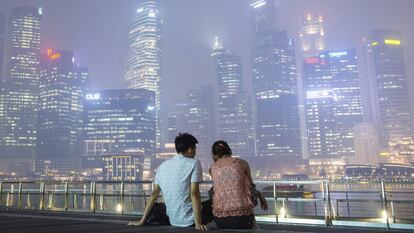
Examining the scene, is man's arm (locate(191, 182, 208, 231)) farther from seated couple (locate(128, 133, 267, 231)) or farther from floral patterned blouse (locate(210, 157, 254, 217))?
floral patterned blouse (locate(210, 157, 254, 217))

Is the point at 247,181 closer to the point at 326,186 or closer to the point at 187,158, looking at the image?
the point at 187,158

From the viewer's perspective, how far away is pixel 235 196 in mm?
6441

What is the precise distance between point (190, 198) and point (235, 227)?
34.6 inches

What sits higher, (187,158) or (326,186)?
(187,158)

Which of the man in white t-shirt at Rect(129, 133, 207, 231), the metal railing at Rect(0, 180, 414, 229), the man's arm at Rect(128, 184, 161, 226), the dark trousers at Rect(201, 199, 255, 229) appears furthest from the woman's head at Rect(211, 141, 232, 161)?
the metal railing at Rect(0, 180, 414, 229)

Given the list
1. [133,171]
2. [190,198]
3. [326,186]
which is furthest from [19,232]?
[133,171]

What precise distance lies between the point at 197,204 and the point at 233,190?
0.63 meters

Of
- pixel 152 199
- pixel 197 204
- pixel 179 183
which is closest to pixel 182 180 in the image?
pixel 179 183

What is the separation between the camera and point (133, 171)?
18762cm

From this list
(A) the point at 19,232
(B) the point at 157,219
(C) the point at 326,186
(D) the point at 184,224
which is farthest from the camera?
(C) the point at 326,186

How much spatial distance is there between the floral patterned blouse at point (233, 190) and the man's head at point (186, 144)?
0.56 metres

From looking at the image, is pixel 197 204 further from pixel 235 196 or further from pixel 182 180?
pixel 235 196

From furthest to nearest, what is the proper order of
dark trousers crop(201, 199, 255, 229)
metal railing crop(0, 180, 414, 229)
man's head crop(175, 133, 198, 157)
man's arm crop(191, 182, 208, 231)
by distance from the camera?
1. metal railing crop(0, 180, 414, 229)
2. man's head crop(175, 133, 198, 157)
3. dark trousers crop(201, 199, 255, 229)
4. man's arm crop(191, 182, 208, 231)

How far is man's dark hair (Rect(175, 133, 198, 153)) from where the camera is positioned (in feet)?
21.9
